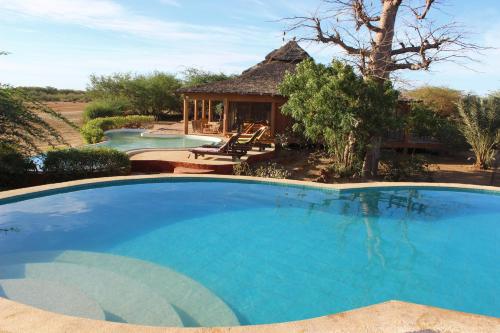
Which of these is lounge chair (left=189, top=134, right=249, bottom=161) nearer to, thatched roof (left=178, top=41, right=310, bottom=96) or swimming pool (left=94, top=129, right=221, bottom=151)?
swimming pool (left=94, top=129, right=221, bottom=151)

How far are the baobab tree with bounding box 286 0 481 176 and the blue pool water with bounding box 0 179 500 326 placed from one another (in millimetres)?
4824

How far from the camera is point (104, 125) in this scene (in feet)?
80.3

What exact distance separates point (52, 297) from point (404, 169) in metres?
12.4

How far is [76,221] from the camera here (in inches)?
298

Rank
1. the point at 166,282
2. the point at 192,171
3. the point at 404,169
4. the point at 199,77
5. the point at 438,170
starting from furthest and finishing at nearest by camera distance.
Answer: the point at 199,77 → the point at 438,170 → the point at 404,169 → the point at 192,171 → the point at 166,282

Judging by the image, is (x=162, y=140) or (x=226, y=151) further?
(x=162, y=140)

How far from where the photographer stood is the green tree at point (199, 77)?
39.9m

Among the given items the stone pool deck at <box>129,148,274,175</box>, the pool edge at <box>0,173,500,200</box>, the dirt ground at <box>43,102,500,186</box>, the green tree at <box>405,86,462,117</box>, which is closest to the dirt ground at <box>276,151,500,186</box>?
the dirt ground at <box>43,102,500,186</box>

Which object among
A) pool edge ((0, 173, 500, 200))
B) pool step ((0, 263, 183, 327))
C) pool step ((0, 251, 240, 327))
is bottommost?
pool step ((0, 251, 240, 327))

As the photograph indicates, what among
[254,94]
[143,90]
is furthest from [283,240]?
[143,90]

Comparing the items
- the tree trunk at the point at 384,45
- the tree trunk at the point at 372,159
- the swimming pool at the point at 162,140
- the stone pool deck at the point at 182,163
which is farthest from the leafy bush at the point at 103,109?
the tree trunk at the point at 384,45

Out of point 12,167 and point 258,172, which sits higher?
point 12,167

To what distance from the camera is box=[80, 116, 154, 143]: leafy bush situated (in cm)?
1939

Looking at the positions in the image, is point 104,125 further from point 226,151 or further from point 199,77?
point 199,77
